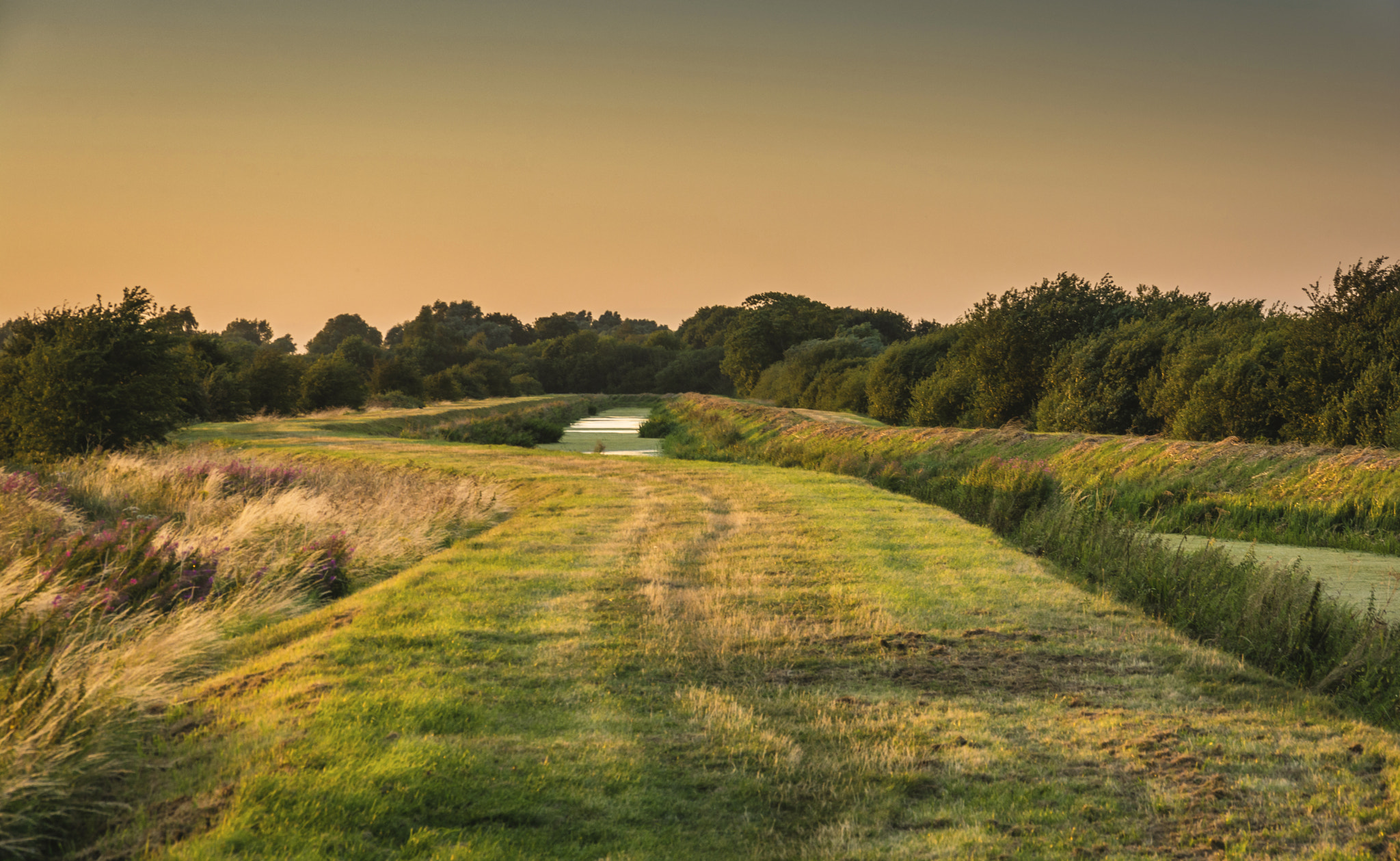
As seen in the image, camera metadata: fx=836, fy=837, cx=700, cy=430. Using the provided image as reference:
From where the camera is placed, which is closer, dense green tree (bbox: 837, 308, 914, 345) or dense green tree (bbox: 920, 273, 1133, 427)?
dense green tree (bbox: 920, 273, 1133, 427)

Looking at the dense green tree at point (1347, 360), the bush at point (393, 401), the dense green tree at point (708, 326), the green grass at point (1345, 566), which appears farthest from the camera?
the dense green tree at point (708, 326)

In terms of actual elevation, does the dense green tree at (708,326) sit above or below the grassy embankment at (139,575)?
above

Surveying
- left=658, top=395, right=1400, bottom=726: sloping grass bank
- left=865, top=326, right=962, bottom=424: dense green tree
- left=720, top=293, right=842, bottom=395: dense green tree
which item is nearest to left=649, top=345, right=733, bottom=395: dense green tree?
left=720, top=293, right=842, bottom=395: dense green tree

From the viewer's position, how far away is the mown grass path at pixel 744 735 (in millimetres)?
4367

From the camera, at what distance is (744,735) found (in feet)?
18.6

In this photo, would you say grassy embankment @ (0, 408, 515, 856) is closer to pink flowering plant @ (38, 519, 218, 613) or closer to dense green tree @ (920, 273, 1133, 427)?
pink flowering plant @ (38, 519, 218, 613)

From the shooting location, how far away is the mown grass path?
437 cm

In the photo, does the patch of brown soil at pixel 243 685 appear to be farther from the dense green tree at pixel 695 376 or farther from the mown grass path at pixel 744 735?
the dense green tree at pixel 695 376

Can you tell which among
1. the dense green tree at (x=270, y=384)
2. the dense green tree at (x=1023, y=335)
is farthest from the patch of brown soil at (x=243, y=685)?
the dense green tree at (x=270, y=384)

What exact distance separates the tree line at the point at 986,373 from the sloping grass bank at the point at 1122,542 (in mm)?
8295

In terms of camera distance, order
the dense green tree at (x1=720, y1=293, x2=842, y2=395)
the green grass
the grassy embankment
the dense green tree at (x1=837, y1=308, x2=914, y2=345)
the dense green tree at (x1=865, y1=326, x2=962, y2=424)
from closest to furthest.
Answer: the grassy embankment < the green grass < the dense green tree at (x1=865, y1=326, x2=962, y2=424) < the dense green tree at (x1=720, y1=293, x2=842, y2=395) < the dense green tree at (x1=837, y1=308, x2=914, y2=345)

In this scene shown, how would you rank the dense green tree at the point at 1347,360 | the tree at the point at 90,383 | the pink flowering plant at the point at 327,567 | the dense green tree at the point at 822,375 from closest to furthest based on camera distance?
1. the pink flowering plant at the point at 327,567
2. the tree at the point at 90,383
3. the dense green tree at the point at 1347,360
4. the dense green tree at the point at 822,375

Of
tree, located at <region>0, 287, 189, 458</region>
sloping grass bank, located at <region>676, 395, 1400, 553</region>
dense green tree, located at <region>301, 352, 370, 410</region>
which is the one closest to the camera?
sloping grass bank, located at <region>676, 395, 1400, 553</region>

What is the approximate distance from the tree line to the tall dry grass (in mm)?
2639
